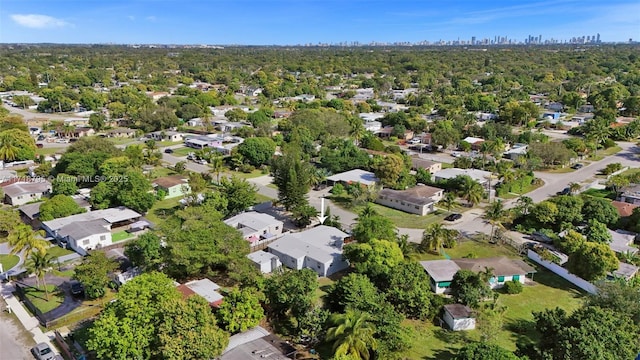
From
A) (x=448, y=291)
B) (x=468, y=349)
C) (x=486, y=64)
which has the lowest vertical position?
(x=448, y=291)

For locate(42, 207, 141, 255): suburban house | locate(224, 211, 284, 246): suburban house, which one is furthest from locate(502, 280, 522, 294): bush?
locate(42, 207, 141, 255): suburban house

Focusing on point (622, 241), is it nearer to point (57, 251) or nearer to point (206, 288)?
point (206, 288)

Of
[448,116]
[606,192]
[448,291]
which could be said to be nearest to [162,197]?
[448,291]

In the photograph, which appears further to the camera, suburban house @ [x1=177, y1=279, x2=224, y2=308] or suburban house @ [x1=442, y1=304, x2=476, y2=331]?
suburban house @ [x1=177, y1=279, x2=224, y2=308]

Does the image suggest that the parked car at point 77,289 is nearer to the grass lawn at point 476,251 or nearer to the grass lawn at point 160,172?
the grass lawn at point 476,251

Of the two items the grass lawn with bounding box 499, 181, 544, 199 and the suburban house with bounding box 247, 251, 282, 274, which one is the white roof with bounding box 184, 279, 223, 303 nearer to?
the suburban house with bounding box 247, 251, 282, 274

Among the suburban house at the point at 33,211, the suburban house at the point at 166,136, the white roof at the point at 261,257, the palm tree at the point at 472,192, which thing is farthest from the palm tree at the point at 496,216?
the suburban house at the point at 166,136

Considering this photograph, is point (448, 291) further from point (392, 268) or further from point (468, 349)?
point (468, 349)
